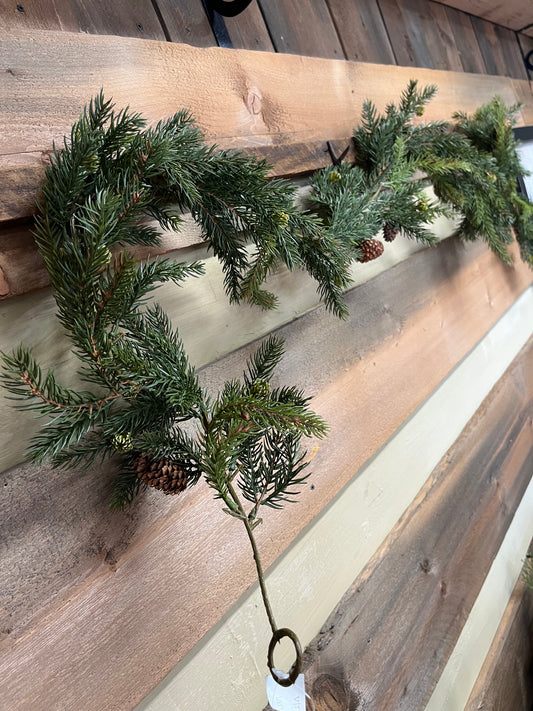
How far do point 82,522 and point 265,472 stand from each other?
191mm

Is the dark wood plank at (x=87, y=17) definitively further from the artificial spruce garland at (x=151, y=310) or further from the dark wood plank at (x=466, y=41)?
the dark wood plank at (x=466, y=41)

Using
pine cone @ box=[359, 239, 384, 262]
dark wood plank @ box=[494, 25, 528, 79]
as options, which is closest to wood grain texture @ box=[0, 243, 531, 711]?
pine cone @ box=[359, 239, 384, 262]

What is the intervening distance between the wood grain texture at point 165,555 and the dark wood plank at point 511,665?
1.63ft

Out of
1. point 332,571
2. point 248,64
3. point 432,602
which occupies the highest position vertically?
point 248,64

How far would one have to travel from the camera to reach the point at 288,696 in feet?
1.91

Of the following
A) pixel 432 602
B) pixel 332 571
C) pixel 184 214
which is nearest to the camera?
pixel 184 214

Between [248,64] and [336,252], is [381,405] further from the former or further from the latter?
[248,64]

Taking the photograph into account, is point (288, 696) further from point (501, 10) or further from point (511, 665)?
point (501, 10)

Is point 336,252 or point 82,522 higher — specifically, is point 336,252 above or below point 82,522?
above

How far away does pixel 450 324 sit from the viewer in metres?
1.25

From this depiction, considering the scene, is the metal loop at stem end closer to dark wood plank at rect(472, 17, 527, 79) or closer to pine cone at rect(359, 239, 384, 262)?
pine cone at rect(359, 239, 384, 262)

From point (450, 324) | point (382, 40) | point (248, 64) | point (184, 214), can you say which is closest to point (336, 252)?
point (184, 214)

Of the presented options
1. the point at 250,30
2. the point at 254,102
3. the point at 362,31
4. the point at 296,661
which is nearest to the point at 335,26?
the point at 362,31

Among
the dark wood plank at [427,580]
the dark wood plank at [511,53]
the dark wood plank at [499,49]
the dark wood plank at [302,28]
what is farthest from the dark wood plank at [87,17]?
the dark wood plank at [511,53]
